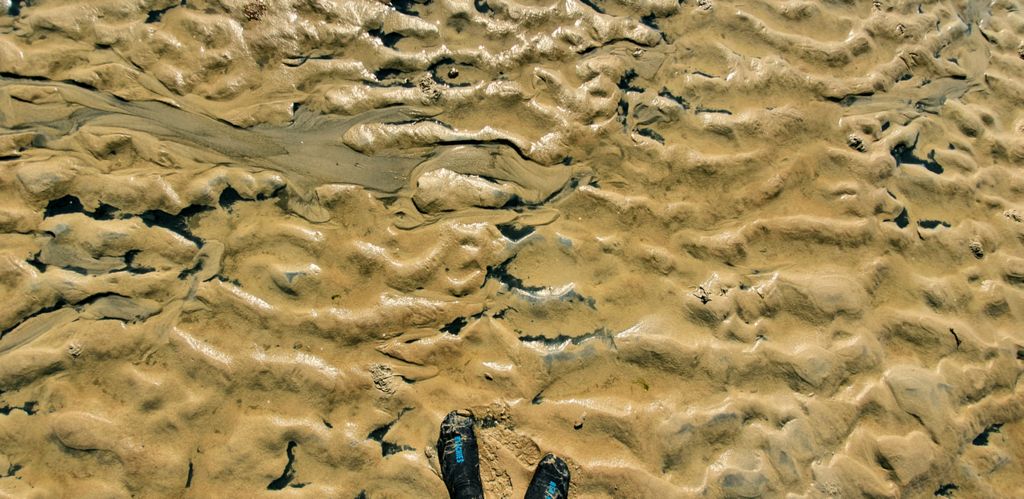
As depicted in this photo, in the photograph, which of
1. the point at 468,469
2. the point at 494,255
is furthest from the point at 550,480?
the point at 494,255

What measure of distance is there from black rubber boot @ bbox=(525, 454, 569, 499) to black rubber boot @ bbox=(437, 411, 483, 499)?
11.4 inches

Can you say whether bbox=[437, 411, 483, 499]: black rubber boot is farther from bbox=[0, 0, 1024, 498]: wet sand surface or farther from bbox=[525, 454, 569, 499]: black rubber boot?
bbox=[525, 454, 569, 499]: black rubber boot

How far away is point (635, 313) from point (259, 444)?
2157mm

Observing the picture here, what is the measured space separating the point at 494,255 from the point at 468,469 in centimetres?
116

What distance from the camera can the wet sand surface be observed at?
8.75 feet

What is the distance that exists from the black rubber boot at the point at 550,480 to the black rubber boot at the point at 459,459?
11.4 inches

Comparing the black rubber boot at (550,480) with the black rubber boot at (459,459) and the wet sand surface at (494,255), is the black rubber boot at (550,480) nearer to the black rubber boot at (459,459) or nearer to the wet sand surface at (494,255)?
the wet sand surface at (494,255)

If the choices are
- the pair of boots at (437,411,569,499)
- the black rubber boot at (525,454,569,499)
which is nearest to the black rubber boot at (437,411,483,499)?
the pair of boots at (437,411,569,499)

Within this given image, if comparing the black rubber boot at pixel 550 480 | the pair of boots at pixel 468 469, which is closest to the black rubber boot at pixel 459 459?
the pair of boots at pixel 468 469

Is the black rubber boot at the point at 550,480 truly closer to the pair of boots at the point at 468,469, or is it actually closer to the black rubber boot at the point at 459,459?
the pair of boots at the point at 468,469

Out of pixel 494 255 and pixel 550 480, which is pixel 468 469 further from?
pixel 494 255

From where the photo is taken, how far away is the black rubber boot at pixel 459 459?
2.61 metres

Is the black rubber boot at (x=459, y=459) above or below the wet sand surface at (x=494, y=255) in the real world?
below

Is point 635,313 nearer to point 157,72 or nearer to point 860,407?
point 860,407
